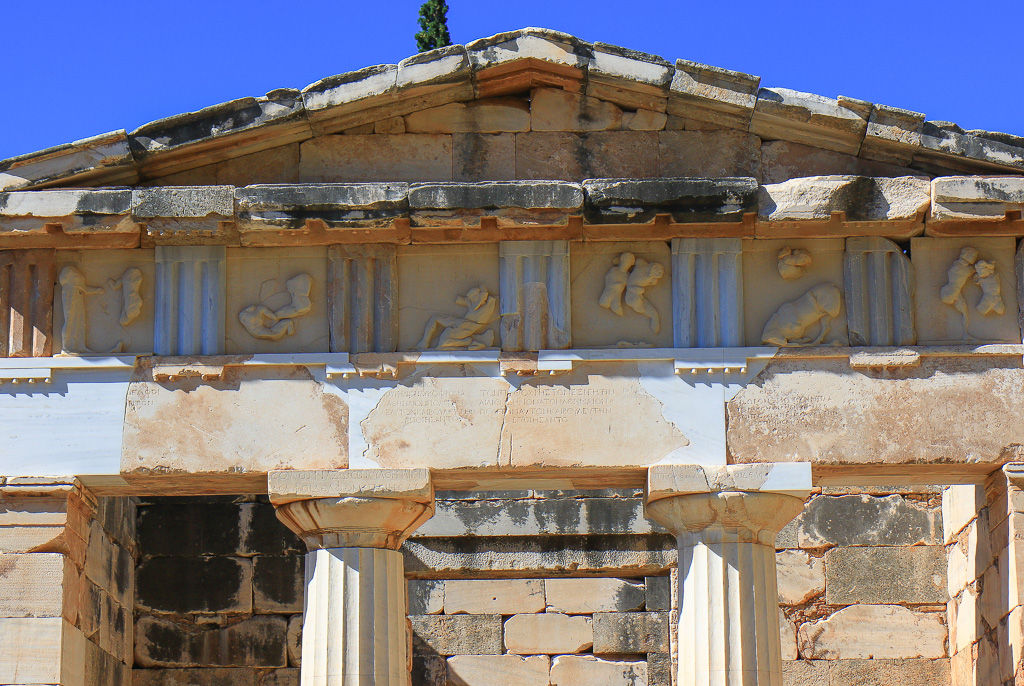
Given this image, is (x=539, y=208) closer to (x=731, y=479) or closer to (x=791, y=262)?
(x=791, y=262)

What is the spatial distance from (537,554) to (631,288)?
4.63 m

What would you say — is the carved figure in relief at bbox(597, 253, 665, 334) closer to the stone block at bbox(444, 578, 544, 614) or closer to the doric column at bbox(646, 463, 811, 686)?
the doric column at bbox(646, 463, 811, 686)

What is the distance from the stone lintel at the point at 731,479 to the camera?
964 centimetres

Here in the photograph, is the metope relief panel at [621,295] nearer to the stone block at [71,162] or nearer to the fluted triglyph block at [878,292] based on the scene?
the fluted triglyph block at [878,292]

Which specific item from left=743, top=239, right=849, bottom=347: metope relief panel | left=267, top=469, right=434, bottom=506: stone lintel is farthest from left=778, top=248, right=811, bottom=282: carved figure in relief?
left=267, top=469, right=434, bottom=506: stone lintel

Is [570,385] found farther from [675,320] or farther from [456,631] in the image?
[456,631]

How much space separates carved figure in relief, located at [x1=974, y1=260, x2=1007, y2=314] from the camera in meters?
10.0

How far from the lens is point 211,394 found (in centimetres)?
1004

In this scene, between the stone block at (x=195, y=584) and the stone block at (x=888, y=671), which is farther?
the stone block at (x=195, y=584)

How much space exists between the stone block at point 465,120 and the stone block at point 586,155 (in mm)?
139

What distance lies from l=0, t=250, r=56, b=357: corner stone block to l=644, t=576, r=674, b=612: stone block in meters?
6.72

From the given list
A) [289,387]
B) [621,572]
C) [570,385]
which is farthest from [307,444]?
[621,572]

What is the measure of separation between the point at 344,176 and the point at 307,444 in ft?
7.05

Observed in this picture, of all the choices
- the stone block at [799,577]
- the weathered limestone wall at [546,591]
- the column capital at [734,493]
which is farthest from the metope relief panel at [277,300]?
the stone block at [799,577]
